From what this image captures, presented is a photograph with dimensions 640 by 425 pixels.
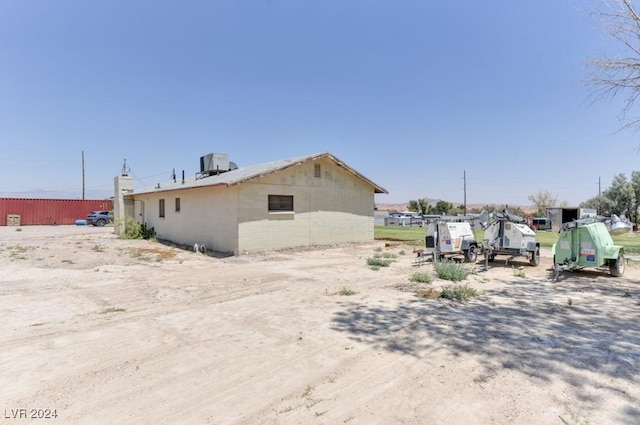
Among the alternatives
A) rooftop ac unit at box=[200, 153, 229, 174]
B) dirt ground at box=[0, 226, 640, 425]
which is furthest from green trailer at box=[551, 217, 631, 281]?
rooftop ac unit at box=[200, 153, 229, 174]

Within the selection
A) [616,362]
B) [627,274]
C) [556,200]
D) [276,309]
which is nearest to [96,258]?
[276,309]

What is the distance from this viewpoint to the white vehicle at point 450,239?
440 inches

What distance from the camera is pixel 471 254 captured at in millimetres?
11500

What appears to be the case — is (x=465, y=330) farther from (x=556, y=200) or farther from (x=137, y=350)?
(x=556, y=200)

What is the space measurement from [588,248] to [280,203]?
10.6m

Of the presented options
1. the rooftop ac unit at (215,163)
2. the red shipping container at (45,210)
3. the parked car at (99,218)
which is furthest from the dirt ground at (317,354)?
the red shipping container at (45,210)

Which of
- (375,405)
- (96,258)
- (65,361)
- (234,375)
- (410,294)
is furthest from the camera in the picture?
(96,258)

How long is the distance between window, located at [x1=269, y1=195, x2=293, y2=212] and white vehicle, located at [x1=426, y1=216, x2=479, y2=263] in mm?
6212

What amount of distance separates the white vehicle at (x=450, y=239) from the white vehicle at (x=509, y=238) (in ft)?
2.49

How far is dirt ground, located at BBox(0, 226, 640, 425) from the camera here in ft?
9.62

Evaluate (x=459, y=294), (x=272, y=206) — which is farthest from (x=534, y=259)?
(x=272, y=206)

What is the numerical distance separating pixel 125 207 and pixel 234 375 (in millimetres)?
24303

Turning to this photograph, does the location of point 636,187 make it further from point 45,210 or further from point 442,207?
point 45,210

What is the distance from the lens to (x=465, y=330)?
4773 millimetres
